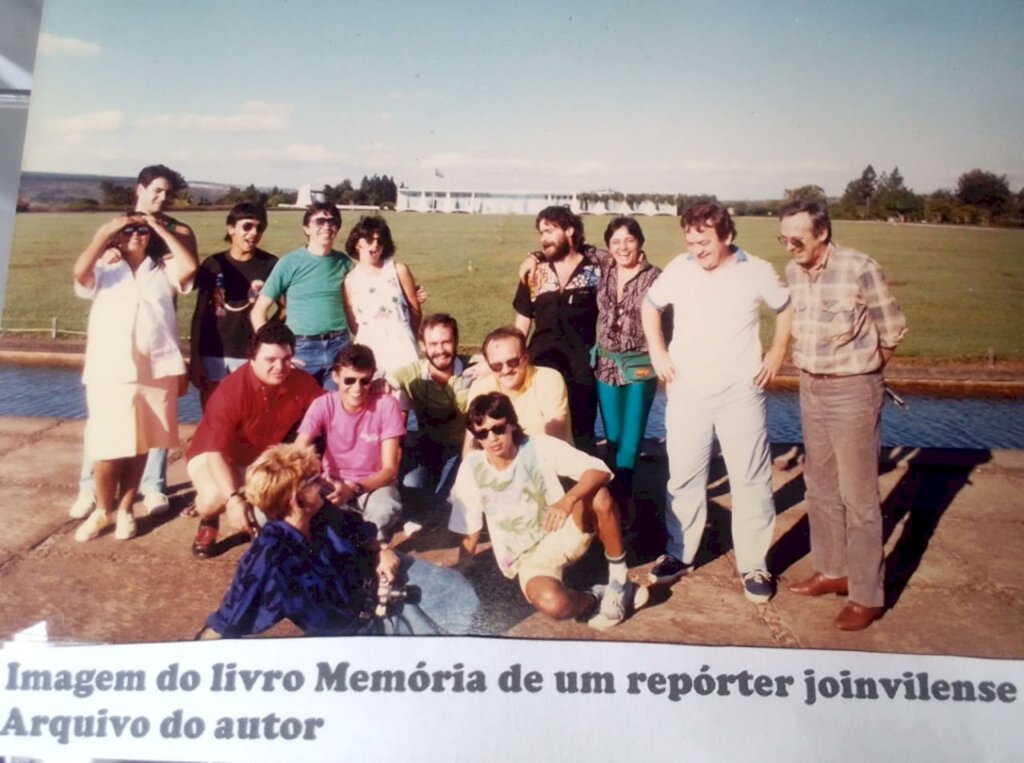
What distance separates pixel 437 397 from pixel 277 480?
45 cm

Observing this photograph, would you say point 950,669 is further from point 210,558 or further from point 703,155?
point 210,558

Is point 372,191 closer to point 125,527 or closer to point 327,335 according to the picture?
point 327,335

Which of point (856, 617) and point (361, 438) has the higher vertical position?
point (361, 438)

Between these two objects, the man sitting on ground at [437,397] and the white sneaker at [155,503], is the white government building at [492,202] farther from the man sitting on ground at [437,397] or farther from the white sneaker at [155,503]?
the white sneaker at [155,503]

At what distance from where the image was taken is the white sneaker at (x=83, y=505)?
175 cm

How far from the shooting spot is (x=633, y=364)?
1674 millimetres

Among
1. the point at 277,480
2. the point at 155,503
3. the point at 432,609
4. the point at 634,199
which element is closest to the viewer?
the point at 277,480

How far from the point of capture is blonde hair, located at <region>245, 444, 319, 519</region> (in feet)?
4.85

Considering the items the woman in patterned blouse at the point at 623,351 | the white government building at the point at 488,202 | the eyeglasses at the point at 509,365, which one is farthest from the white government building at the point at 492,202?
the eyeglasses at the point at 509,365

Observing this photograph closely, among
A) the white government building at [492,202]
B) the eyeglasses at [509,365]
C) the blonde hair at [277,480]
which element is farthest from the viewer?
the white government building at [492,202]

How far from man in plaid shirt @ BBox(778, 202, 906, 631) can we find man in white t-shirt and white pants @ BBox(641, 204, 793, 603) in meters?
0.07

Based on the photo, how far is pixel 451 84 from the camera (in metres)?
1.78

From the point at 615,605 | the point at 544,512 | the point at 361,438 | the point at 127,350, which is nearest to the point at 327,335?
the point at 361,438

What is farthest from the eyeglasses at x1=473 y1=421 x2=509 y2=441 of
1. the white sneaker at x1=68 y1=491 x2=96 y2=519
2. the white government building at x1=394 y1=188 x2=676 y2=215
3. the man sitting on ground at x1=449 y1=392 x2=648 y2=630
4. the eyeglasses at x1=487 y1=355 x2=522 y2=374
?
the white sneaker at x1=68 y1=491 x2=96 y2=519
